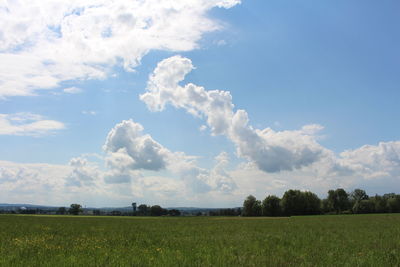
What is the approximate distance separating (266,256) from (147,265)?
4.70 metres

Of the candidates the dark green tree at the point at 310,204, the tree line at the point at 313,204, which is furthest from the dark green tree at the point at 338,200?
the dark green tree at the point at 310,204

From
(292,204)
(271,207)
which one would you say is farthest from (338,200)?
(271,207)

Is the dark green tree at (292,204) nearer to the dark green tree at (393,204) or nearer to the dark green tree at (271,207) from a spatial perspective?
the dark green tree at (271,207)

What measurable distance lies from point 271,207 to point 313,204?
17772 mm

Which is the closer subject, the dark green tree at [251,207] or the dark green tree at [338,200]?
the dark green tree at [251,207]

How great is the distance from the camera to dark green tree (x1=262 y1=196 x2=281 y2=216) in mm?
138500

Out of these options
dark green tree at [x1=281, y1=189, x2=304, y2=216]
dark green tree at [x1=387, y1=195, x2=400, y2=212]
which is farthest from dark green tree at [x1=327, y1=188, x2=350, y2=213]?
dark green tree at [x1=281, y1=189, x2=304, y2=216]

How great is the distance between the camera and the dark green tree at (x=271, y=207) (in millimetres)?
138500

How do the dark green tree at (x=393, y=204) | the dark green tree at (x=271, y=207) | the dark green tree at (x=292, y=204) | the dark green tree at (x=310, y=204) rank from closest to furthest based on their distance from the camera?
the dark green tree at (x=292, y=204) < the dark green tree at (x=310, y=204) < the dark green tree at (x=271, y=207) < the dark green tree at (x=393, y=204)

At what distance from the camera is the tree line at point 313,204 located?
13675cm

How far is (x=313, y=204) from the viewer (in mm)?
140875

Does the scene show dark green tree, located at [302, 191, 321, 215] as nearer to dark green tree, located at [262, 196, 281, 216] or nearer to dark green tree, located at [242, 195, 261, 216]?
dark green tree, located at [262, 196, 281, 216]

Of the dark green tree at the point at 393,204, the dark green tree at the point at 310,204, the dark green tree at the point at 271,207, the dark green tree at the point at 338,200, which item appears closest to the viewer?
the dark green tree at the point at 310,204

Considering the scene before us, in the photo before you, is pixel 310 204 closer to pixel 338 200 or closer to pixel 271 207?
pixel 271 207
